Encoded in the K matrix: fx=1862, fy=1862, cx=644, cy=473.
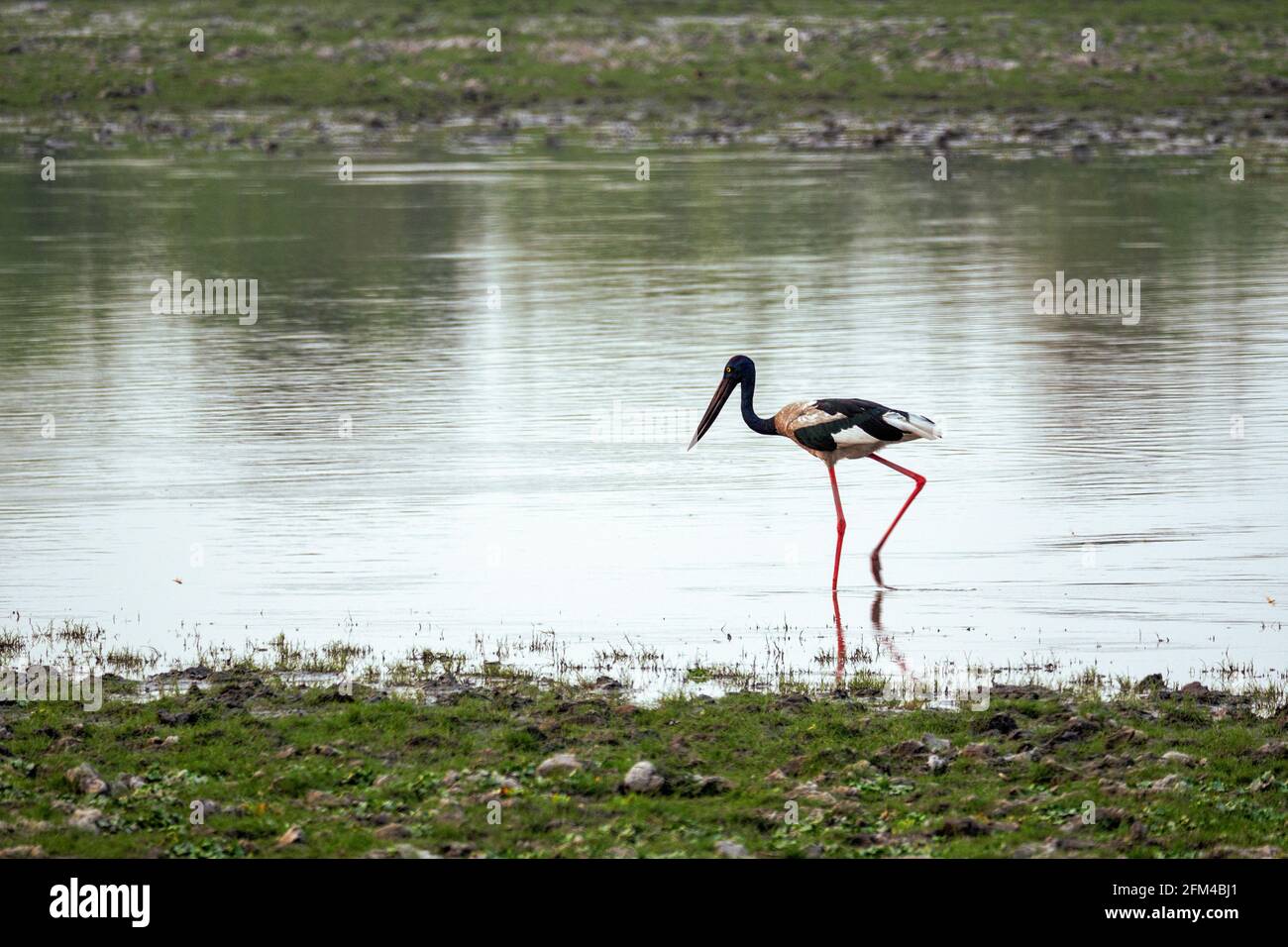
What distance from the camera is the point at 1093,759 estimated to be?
9602 mm

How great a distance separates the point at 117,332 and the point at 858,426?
15.9 m

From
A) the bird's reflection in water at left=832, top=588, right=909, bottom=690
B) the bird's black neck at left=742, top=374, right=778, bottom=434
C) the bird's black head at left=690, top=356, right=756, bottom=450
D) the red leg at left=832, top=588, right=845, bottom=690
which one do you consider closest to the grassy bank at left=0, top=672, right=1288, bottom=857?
the red leg at left=832, top=588, right=845, bottom=690

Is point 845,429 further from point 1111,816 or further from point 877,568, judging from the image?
point 1111,816

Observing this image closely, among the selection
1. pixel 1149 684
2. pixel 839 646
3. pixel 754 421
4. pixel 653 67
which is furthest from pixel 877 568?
pixel 653 67

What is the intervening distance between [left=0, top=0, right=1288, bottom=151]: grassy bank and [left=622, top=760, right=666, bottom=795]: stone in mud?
51.2 metres

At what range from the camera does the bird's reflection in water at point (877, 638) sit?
38.5ft

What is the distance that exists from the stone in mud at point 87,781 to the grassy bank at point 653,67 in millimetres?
51411

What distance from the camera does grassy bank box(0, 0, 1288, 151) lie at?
63969 millimetres

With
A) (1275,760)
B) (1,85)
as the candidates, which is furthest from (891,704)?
(1,85)

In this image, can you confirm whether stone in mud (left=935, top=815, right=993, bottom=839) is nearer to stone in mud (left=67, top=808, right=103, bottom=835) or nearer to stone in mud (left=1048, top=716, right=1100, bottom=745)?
stone in mud (left=1048, top=716, right=1100, bottom=745)

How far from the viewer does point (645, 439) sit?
1958cm

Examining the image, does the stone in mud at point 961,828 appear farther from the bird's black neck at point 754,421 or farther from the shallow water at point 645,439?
the bird's black neck at point 754,421

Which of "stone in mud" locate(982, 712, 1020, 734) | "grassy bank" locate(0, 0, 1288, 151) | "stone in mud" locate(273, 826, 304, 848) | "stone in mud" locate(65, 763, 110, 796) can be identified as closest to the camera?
"stone in mud" locate(273, 826, 304, 848)

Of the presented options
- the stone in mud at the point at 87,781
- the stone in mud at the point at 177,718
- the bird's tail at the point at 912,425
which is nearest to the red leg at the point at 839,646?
the bird's tail at the point at 912,425
